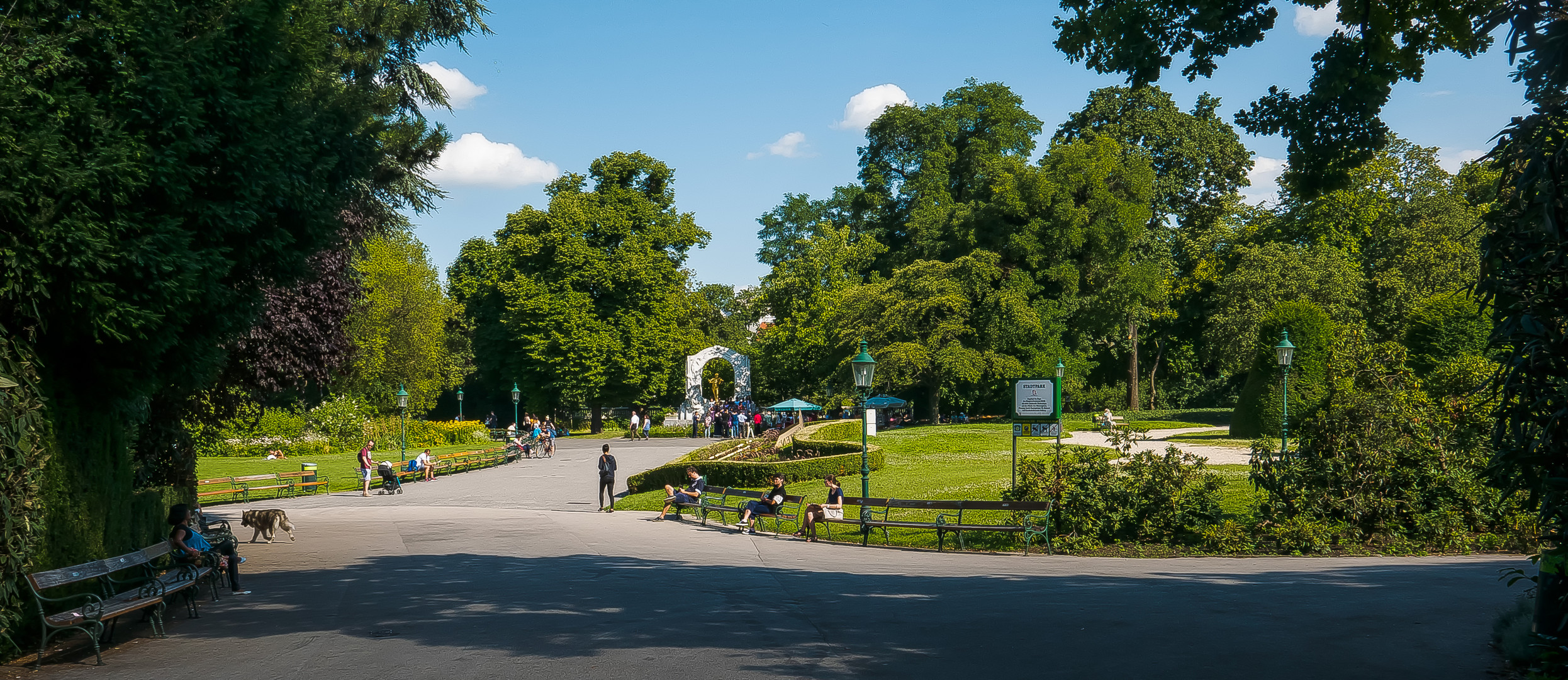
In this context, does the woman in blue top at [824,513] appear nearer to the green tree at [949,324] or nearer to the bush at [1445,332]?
the bush at [1445,332]

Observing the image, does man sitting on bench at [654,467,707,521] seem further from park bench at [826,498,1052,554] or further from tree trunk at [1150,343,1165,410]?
tree trunk at [1150,343,1165,410]

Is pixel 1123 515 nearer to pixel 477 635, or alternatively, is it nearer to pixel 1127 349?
pixel 477 635

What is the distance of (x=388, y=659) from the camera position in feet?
27.2

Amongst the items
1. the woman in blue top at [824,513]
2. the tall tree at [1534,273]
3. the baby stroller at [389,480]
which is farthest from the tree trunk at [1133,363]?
the tall tree at [1534,273]

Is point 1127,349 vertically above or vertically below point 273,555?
above

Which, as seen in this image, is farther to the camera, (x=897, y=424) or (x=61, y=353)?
(x=897, y=424)

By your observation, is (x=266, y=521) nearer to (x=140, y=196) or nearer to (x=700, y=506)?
(x=700, y=506)

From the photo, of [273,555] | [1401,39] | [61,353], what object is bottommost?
[273,555]

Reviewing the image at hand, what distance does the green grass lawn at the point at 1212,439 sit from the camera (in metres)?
32.4

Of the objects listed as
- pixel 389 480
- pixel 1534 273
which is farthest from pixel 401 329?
pixel 1534 273

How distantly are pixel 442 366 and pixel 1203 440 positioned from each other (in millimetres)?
45967

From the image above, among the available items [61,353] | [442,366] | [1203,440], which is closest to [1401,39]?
[61,353]

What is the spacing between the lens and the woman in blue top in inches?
768

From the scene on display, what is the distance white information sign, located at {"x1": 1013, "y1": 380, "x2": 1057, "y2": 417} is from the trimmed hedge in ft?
33.1
